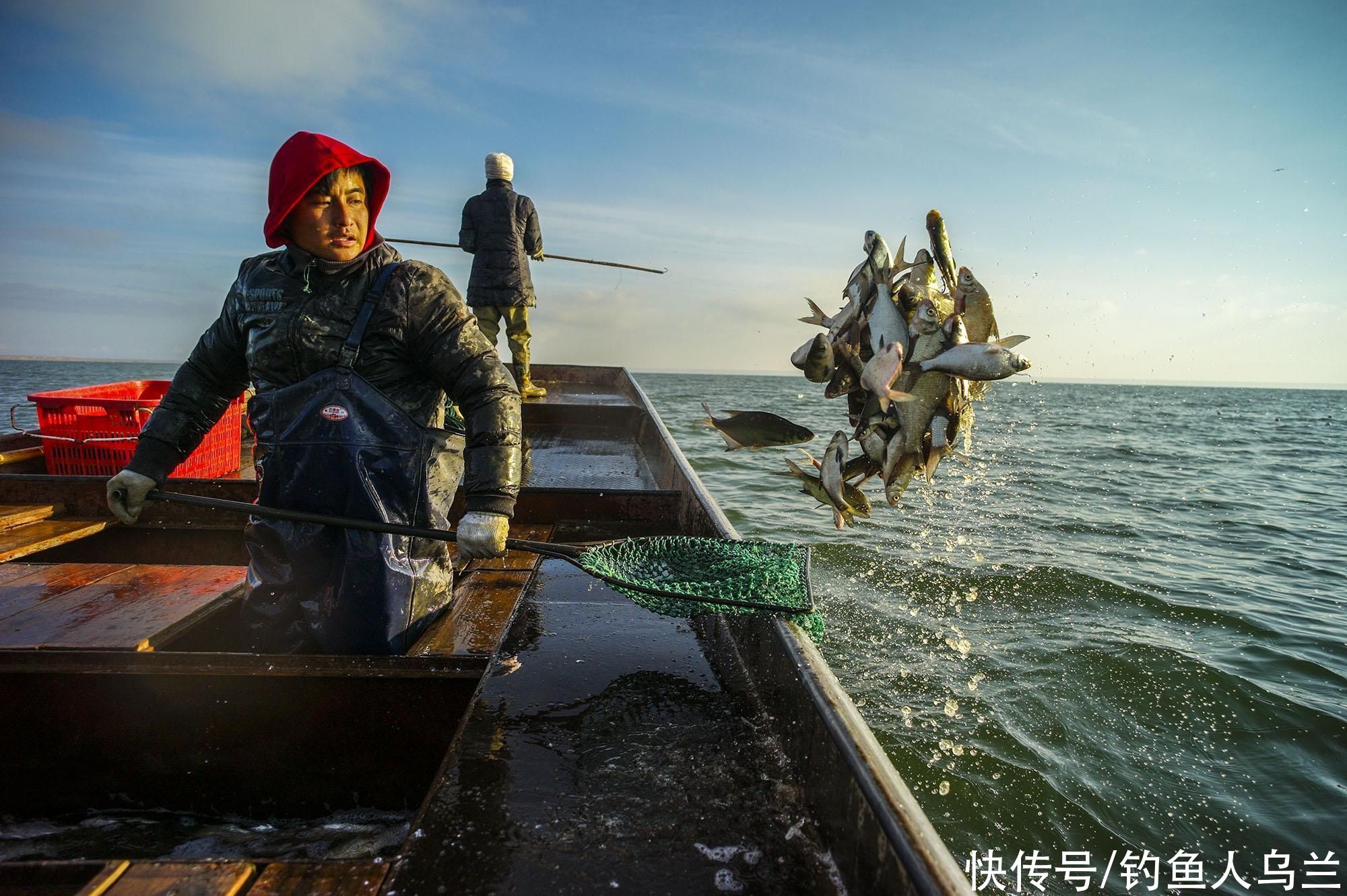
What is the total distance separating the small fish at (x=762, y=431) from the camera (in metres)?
3.18

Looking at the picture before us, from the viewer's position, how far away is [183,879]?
5.57 feet

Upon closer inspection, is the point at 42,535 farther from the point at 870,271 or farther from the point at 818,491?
the point at 870,271

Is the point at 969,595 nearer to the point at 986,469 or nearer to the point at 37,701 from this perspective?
the point at 37,701

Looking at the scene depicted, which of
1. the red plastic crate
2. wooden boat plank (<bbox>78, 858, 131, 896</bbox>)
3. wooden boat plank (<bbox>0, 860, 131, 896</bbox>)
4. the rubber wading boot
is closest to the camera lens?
wooden boat plank (<bbox>78, 858, 131, 896</bbox>)

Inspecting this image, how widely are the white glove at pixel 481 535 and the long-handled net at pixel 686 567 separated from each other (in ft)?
0.21

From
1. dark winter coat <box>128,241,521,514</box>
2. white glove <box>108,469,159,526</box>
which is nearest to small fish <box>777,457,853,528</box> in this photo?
dark winter coat <box>128,241,521,514</box>

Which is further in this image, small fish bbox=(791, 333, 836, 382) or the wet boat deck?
small fish bbox=(791, 333, 836, 382)

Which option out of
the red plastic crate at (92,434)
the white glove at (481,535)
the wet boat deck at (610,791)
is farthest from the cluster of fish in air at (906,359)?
the red plastic crate at (92,434)

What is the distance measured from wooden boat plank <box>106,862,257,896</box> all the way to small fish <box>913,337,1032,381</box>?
2.58 meters

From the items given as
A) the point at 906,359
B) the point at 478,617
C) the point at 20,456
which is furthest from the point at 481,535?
the point at 20,456

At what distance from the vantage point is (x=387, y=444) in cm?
283

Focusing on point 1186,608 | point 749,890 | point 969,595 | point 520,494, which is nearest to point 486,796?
point 749,890

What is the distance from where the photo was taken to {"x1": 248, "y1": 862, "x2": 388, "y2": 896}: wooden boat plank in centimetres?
172

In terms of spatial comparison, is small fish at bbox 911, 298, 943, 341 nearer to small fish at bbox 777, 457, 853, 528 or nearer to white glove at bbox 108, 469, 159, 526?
small fish at bbox 777, 457, 853, 528
